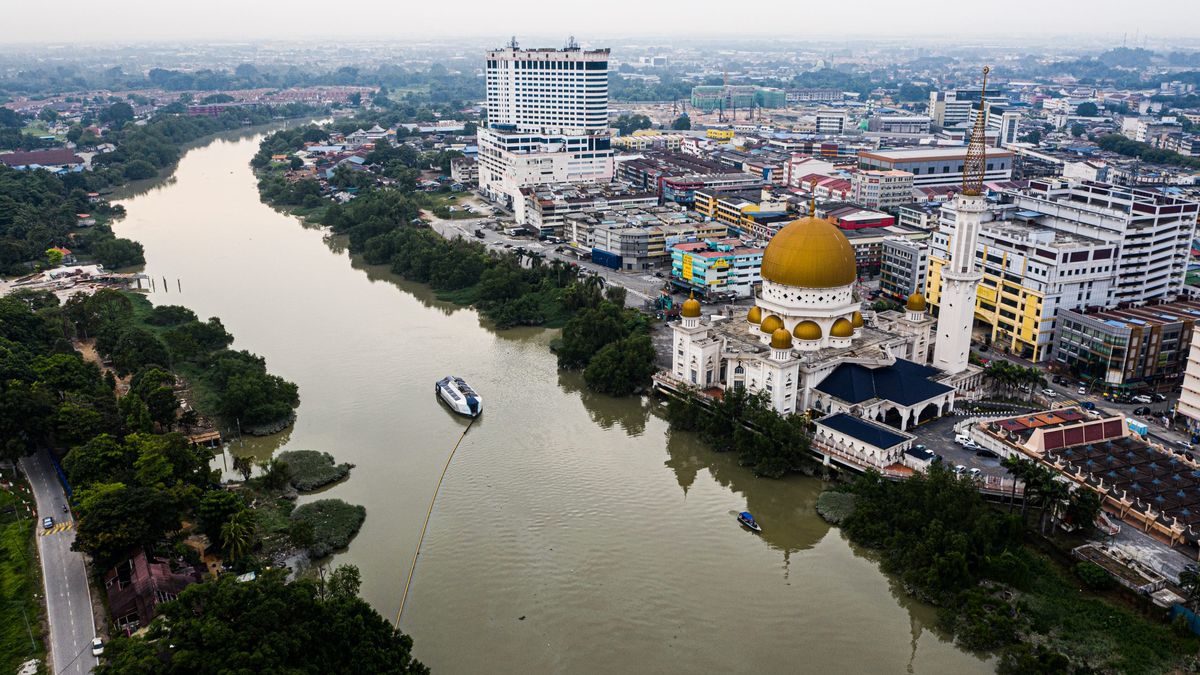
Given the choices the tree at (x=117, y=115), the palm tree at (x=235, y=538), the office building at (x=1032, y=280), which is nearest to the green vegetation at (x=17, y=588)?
the palm tree at (x=235, y=538)

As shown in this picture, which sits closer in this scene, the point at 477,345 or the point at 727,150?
the point at 477,345

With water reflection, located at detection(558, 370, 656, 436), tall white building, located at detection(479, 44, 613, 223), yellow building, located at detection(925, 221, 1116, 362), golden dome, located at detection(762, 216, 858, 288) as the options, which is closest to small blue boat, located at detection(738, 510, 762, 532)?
water reflection, located at detection(558, 370, 656, 436)

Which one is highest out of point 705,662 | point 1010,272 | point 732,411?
point 1010,272

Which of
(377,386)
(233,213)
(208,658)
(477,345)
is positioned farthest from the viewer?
(233,213)

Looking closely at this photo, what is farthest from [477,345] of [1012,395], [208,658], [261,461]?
[208,658]

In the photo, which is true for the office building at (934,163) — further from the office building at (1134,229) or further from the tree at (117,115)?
the tree at (117,115)

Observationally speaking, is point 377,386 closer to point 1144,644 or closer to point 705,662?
point 705,662

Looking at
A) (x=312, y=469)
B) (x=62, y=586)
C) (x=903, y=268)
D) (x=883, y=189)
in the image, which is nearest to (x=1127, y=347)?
(x=903, y=268)
